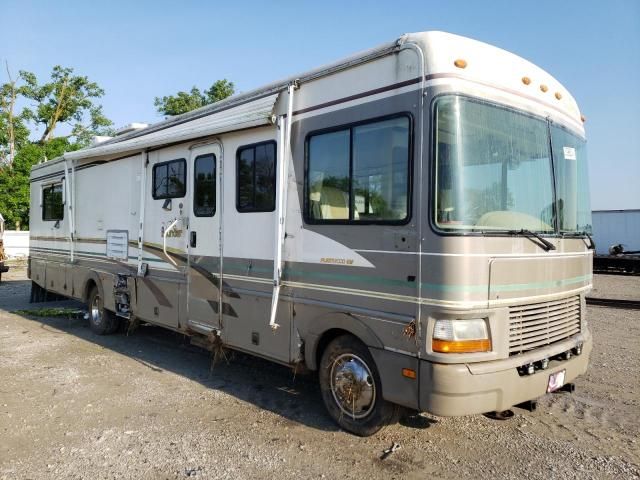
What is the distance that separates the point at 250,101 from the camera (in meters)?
5.71

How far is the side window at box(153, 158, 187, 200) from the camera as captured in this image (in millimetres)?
6742

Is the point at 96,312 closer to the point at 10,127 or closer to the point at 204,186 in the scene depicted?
the point at 204,186

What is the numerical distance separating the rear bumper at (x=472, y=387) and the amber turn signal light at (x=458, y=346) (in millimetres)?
106

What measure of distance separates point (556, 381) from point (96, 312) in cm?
737

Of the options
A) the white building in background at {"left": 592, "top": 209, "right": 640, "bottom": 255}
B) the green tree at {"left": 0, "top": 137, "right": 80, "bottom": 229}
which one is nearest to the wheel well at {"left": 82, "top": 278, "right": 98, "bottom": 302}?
the green tree at {"left": 0, "top": 137, "right": 80, "bottom": 229}

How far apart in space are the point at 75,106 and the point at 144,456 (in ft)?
114

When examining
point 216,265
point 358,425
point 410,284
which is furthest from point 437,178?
point 216,265

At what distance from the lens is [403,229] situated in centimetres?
409

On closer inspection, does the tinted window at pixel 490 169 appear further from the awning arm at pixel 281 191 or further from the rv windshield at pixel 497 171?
the awning arm at pixel 281 191

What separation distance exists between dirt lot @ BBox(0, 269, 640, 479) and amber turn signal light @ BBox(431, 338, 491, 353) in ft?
3.03

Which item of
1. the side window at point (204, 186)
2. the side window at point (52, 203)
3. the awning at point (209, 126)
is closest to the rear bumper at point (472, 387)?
the awning at point (209, 126)

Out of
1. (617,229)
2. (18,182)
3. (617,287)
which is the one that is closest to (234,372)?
(617,287)

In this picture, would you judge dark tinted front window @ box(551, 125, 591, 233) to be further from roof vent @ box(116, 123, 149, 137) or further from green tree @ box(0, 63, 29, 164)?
green tree @ box(0, 63, 29, 164)

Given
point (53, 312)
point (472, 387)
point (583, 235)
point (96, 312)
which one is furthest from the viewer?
point (53, 312)
